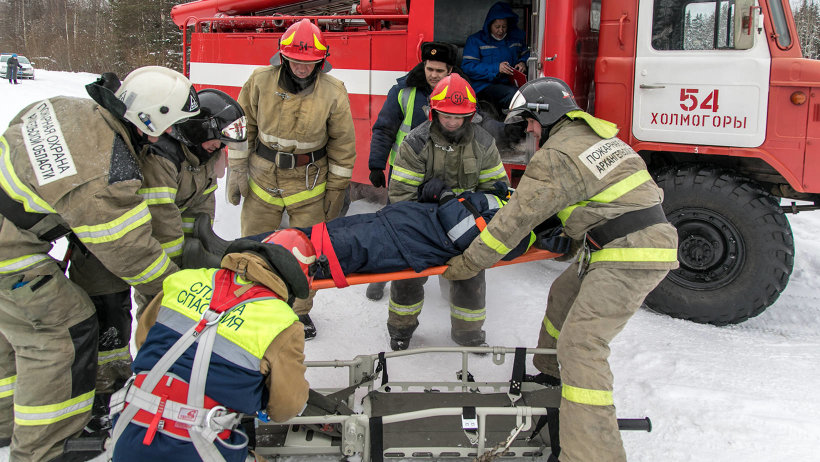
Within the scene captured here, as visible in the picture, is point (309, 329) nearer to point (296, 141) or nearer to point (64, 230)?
point (296, 141)

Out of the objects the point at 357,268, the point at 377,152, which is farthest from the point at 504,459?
the point at 377,152

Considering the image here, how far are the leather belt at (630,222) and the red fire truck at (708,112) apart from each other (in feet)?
5.53

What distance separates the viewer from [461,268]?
123 inches

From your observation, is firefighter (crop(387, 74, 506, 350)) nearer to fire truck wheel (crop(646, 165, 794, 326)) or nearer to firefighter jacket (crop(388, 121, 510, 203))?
firefighter jacket (crop(388, 121, 510, 203))

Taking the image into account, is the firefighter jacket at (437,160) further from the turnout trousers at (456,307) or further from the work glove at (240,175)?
the work glove at (240,175)

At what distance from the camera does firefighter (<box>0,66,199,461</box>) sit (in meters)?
2.39

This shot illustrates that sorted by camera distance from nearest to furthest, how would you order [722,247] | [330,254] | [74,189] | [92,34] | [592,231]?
[74,189] → [592,231] → [330,254] → [722,247] → [92,34]

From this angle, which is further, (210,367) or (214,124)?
(214,124)

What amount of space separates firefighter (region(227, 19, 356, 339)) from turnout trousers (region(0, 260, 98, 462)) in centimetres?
140

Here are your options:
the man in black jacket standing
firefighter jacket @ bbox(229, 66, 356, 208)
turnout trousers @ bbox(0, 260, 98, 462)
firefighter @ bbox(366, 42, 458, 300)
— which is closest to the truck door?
firefighter @ bbox(366, 42, 458, 300)

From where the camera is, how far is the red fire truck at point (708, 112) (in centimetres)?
388

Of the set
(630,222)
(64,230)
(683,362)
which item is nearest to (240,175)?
(64,230)

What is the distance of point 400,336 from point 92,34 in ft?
127

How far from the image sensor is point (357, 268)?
3154mm
